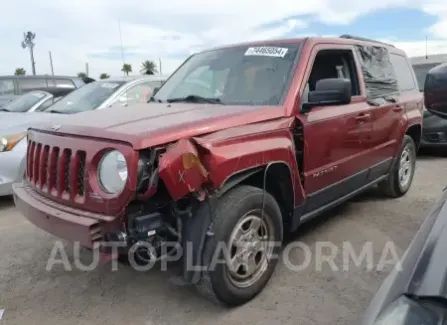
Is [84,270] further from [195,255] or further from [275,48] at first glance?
[275,48]

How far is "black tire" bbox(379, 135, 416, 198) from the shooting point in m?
5.25

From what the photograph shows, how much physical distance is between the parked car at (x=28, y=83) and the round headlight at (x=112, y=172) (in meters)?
10.4

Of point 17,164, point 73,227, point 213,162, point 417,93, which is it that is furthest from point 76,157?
point 417,93

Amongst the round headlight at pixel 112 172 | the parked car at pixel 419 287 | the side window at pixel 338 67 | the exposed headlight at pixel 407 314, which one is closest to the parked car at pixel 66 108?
the side window at pixel 338 67

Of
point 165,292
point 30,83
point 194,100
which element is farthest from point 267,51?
point 30,83

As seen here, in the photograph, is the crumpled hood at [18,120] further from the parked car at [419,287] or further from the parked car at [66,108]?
the parked car at [419,287]

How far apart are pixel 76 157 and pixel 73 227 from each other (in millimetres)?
441

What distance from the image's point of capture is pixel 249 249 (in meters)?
3.03

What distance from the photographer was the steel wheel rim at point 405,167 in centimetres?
545

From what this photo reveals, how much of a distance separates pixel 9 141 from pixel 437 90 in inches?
185

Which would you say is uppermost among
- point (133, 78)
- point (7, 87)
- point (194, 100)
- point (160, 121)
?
point (7, 87)

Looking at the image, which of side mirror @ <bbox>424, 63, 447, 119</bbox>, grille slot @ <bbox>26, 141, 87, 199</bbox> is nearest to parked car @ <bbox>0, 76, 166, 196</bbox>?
grille slot @ <bbox>26, 141, 87, 199</bbox>

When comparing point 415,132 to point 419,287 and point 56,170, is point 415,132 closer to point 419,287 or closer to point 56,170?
point 56,170

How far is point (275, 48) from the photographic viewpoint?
3818 millimetres
